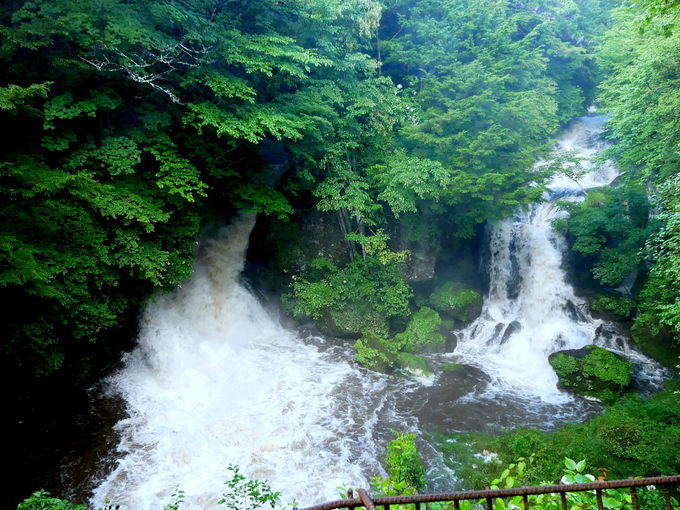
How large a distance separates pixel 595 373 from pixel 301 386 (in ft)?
27.7

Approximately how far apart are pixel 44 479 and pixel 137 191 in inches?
244

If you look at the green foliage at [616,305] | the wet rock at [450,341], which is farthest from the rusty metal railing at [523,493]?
the green foliage at [616,305]

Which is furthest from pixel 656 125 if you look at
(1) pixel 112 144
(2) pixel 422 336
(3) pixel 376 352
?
(1) pixel 112 144

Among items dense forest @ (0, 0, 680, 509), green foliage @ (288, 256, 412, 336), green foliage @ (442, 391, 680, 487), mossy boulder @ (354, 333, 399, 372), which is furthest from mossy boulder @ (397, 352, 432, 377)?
green foliage @ (442, 391, 680, 487)

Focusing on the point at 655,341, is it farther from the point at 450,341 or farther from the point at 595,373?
the point at 450,341

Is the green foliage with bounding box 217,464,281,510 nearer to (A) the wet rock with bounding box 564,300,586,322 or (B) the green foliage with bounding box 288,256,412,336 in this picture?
(B) the green foliage with bounding box 288,256,412,336

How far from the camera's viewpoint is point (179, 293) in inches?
467

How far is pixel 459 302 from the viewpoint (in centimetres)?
1450

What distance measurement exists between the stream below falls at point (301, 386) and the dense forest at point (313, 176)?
2.60ft

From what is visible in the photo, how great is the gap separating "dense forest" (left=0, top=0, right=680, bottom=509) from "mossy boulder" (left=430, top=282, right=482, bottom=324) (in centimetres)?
11

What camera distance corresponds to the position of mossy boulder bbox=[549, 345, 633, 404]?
10336 millimetres

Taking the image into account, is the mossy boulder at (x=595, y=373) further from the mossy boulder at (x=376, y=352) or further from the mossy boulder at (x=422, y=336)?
the mossy boulder at (x=376, y=352)

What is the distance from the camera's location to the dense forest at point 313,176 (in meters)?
7.23

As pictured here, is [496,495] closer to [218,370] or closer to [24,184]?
[24,184]
